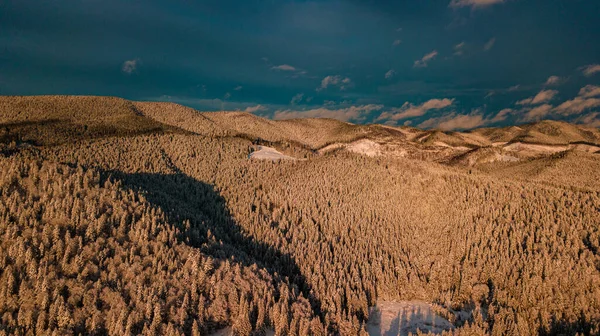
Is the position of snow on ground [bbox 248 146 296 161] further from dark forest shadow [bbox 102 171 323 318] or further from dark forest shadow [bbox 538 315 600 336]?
dark forest shadow [bbox 538 315 600 336]

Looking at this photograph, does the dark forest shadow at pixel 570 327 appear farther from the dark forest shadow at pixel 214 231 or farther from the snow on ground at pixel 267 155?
the snow on ground at pixel 267 155

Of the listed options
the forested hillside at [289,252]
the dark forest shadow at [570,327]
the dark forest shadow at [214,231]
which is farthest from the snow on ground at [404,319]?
the dark forest shadow at [570,327]

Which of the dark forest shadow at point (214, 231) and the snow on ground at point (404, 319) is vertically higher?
the dark forest shadow at point (214, 231)

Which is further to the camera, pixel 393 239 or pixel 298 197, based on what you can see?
pixel 298 197

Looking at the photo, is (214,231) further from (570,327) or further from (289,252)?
(570,327)

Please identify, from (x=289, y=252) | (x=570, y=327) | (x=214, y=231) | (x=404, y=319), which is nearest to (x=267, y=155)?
(x=214, y=231)

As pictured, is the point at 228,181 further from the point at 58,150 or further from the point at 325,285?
the point at 58,150

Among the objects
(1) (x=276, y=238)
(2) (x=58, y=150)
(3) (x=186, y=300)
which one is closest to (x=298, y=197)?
(1) (x=276, y=238)
